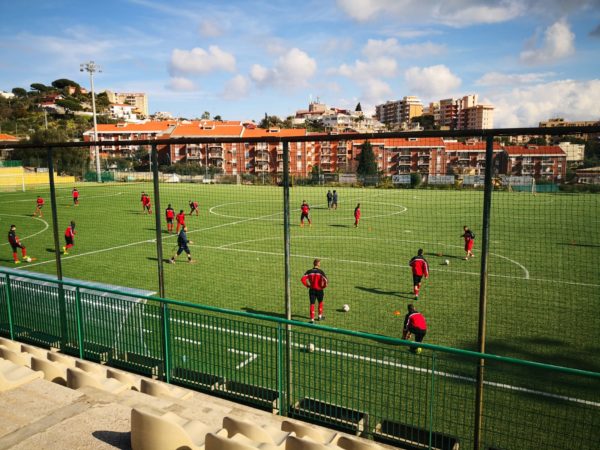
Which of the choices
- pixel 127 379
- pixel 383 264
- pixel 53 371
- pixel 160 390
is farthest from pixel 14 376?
pixel 383 264

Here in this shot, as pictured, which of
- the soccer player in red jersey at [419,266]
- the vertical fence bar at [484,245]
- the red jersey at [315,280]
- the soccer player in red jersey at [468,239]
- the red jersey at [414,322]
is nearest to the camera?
the vertical fence bar at [484,245]

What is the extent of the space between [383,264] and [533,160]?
29.9 ft

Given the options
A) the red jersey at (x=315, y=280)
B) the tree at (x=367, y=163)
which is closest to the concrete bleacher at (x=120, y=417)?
the red jersey at (x=315, y=280)

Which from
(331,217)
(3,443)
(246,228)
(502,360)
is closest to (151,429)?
(3,443)

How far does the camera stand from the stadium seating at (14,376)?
18.8 ft

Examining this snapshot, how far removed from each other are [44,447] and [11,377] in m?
1.77

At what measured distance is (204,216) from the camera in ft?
105

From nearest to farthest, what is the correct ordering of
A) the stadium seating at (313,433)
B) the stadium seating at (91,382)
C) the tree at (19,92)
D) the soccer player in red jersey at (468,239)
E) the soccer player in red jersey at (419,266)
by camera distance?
the stadium seating at (313,433)
the stadium seating at (91,382)
the soccer player in red jersey at (419,266)
the soccer player in red jersey at (468,239)
the tree at (19,92)

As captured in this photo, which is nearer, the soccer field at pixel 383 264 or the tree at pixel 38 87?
the soccer field at pixel 383 264

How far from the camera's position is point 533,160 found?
923 cm

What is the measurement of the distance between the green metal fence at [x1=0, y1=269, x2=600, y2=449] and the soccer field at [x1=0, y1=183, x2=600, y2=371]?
274 centimetres

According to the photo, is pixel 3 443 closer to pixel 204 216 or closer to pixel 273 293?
pixel 273 293

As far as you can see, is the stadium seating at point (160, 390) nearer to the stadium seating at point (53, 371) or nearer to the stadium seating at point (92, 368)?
the stadium seating at point (92, 368)

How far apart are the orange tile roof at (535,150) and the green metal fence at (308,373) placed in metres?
3.50
